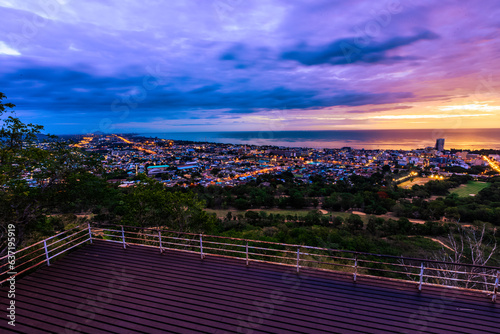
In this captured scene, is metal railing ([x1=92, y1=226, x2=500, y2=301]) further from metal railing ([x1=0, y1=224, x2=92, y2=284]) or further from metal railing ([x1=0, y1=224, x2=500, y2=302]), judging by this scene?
metal railing ([x1=0, y1=224, x2=92, y2=284])

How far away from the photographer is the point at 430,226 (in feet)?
65.3

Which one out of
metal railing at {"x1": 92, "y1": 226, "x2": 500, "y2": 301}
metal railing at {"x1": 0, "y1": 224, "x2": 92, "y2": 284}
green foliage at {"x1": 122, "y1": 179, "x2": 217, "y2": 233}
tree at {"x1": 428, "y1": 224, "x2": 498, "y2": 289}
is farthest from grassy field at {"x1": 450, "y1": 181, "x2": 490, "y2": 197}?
metal railing at {"x1": 0, "y1": 224, "x2": 92, "y2": 284}

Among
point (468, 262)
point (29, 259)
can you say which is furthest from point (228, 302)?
point (468, 262)

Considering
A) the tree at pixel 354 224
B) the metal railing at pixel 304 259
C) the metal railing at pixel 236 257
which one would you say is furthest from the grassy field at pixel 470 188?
the metal railing at pixel 236 257

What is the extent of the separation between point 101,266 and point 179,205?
5042 mm

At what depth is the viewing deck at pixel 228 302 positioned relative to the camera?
345 cm

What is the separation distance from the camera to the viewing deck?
11.3 feet

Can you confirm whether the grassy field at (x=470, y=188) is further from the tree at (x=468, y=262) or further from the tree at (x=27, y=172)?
the tree at (x=27, y=172)

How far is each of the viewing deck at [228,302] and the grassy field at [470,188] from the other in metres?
39.2

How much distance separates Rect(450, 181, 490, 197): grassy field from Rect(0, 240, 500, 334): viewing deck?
1545 inches

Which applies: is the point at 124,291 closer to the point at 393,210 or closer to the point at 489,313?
the point at 489,313

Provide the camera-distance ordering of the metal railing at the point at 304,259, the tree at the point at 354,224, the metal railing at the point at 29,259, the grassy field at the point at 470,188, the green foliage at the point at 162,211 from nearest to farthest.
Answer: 1. the metal railing at the point at 304,259
2. the metal railing at the point at 29,259
3. the green foliage at the point at 162,211
4. the tree at the point at 354,224
5. the grassy field at the point at 470,188

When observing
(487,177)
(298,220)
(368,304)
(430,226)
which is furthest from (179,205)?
(487,177)

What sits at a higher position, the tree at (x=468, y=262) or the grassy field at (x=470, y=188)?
the tree at (x=468, y=262)
